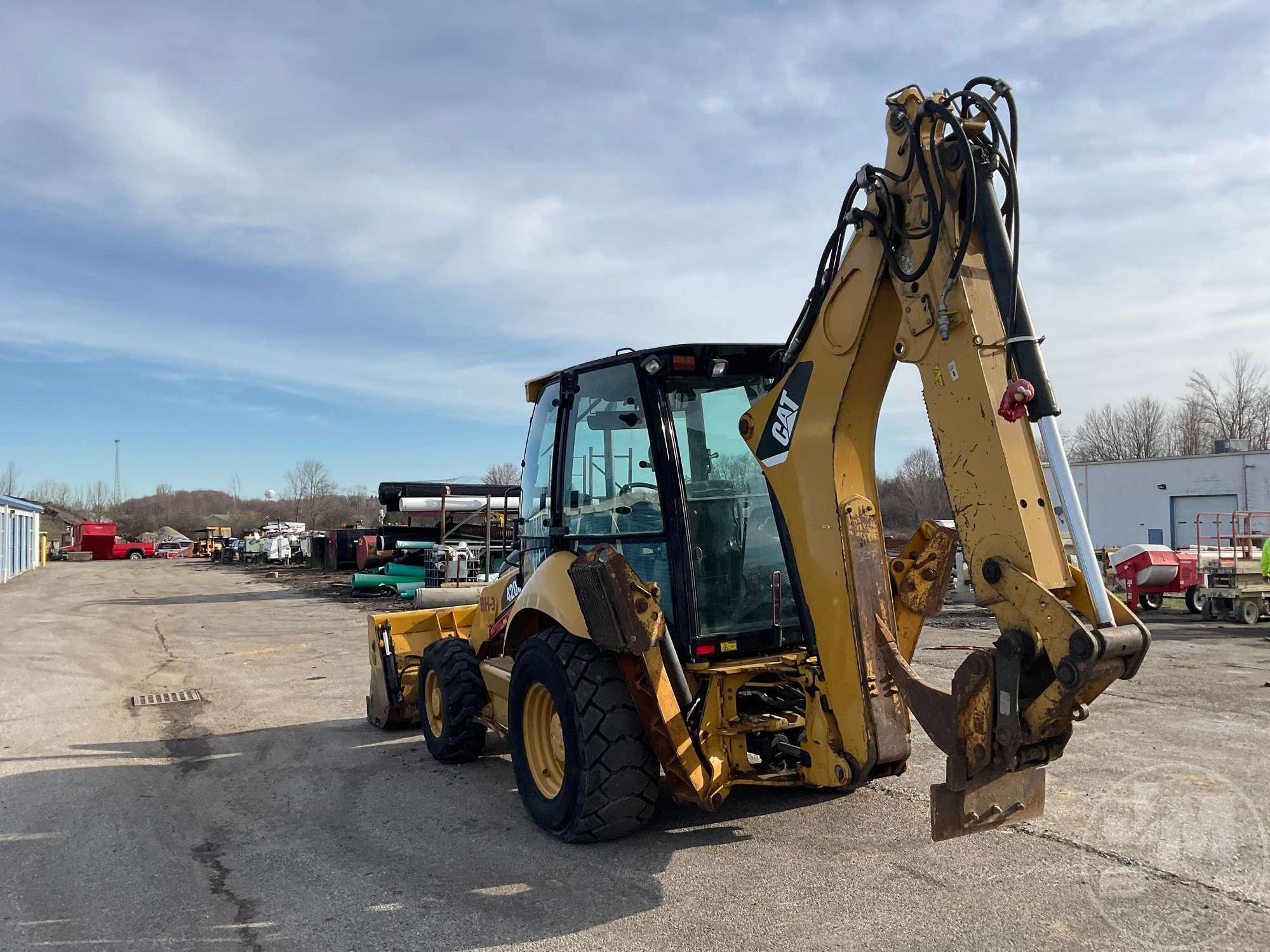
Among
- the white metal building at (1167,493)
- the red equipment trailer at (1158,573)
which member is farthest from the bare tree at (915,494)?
the red equipment trailer at (1158,573)

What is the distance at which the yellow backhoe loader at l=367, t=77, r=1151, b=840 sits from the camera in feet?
10.9

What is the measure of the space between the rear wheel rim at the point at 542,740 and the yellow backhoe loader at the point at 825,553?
0.01 meters

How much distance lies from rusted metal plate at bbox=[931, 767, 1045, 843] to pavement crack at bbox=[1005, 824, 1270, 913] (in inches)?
42.8

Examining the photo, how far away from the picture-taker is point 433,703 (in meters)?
6.86

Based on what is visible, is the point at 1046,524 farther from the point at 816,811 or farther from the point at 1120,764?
the point at 1120,764

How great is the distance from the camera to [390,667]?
759 cm

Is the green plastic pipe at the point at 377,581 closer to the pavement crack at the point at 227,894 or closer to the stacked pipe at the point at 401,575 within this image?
the stacked pipe at the point at 401,575

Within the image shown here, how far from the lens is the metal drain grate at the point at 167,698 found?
31.2 feet

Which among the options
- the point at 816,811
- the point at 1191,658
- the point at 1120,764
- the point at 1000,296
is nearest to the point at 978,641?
the point at 1191,658

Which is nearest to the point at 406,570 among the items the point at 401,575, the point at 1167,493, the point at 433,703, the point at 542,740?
the point at 401,575

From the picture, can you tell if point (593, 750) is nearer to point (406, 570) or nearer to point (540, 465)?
point (540, 465)

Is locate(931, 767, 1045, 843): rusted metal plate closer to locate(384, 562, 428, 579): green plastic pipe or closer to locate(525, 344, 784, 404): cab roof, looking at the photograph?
locate(525, 344, 784, 404): cab roof

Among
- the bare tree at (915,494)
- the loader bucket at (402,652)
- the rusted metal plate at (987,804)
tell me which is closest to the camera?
the rusted metal plate at (987,804)

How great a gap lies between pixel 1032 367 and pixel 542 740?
3.31m
